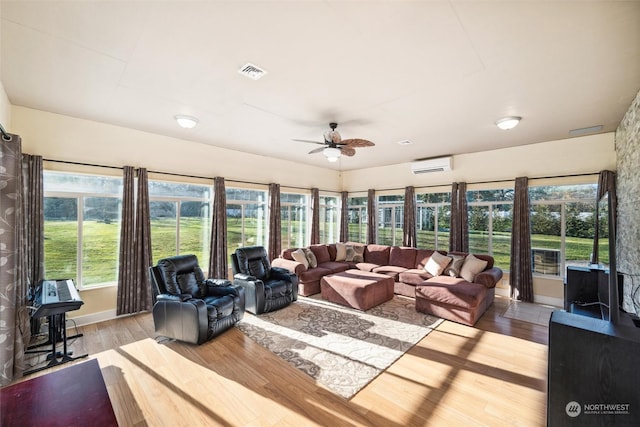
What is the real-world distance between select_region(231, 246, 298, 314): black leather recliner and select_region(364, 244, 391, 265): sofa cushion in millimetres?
2351

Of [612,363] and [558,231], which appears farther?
[558,231]

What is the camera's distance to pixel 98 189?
3.96m

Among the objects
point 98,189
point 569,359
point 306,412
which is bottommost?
point 306,412

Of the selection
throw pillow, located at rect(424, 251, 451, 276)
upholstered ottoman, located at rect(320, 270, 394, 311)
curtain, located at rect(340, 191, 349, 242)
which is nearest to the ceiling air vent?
upholstered ottoman, located at rect(320, 270, 394, 311)

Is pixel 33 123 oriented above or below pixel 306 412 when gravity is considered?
above

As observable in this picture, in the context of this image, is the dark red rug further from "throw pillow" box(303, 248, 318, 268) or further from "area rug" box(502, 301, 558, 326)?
"area rug" box(502, 301, 558, 326)

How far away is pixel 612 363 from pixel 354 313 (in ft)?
9.64

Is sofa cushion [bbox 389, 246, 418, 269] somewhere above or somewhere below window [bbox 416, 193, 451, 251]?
below

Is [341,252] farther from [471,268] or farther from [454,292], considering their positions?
[454,292]

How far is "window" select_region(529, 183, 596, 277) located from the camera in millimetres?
4469

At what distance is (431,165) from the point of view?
19.3 feet

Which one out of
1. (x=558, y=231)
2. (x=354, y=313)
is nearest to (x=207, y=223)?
(x=354, y=313)

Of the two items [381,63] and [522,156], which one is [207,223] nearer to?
[381,63]

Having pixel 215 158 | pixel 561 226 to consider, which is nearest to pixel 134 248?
pixel 215 158
